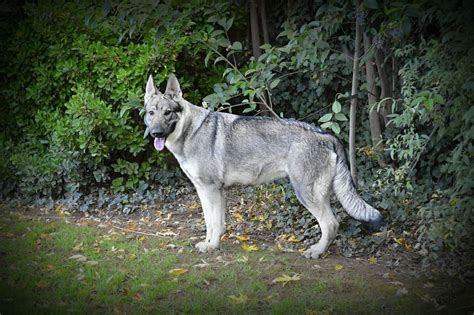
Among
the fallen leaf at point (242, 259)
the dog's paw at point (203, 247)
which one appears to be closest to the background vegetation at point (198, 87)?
the fallen leaf at point (242, 259)

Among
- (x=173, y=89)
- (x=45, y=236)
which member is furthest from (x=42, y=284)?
(x=173, y=89)

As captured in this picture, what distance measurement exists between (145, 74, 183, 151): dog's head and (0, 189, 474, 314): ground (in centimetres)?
121

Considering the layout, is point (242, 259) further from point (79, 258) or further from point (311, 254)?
point (79, 258)

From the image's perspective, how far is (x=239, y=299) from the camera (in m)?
4.55

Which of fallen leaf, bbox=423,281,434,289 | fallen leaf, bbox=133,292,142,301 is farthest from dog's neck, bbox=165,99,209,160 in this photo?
fallen leaf, bbox=423,281,434,289

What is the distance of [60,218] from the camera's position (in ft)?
22.9

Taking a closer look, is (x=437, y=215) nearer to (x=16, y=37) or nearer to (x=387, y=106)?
(x=387, y=106)

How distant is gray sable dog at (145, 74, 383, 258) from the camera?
5.46 m

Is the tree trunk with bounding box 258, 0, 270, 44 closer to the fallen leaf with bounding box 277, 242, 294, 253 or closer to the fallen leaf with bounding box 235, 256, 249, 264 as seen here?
the fallen leaf with bounding box 277, 242, 294, 253

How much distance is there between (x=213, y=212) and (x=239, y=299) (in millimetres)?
1378

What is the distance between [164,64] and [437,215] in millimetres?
4107

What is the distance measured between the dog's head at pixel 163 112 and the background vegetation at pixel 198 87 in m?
0.59

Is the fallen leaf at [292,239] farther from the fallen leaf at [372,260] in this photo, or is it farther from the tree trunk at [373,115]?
the tree trunk at [373,115]

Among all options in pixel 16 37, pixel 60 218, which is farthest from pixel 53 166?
pixel 16 37
